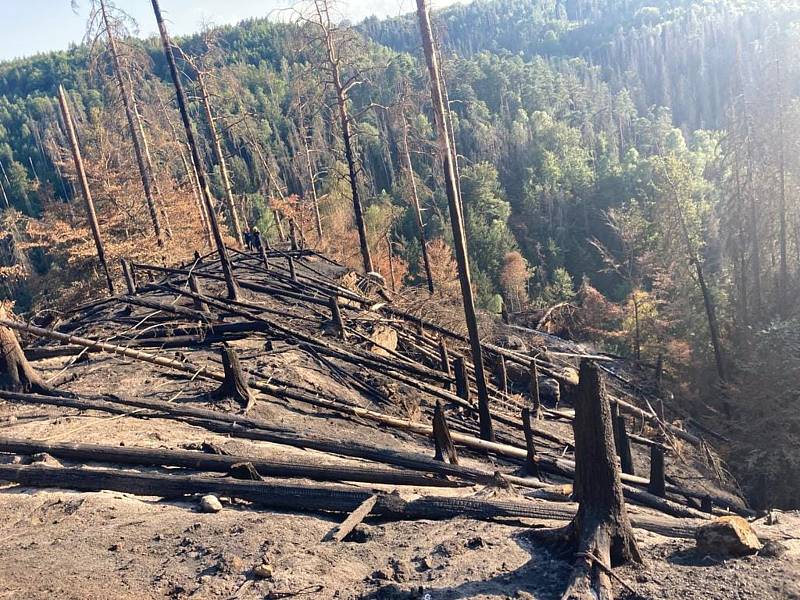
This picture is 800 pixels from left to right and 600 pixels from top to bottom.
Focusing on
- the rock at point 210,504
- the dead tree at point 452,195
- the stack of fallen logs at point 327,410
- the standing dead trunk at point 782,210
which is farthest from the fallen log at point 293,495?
the standing dead trunk at point 782,210

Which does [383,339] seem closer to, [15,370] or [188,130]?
[188,130]

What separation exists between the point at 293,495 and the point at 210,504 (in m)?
Result: 0.74

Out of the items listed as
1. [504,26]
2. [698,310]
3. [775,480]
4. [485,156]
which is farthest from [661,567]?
[504,26]

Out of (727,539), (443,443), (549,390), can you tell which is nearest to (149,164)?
(549,390)

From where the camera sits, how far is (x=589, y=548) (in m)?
4.17

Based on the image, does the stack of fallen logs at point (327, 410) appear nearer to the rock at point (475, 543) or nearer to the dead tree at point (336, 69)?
the rock at point (475, 543)

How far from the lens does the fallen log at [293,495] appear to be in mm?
5273

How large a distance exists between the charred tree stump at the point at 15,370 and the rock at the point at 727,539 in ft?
26.4

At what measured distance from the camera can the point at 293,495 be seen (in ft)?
17.3

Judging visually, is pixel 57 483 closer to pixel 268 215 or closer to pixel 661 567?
pixel 661 567

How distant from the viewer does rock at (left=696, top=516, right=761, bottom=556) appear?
442 cm

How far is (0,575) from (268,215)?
51.1 m

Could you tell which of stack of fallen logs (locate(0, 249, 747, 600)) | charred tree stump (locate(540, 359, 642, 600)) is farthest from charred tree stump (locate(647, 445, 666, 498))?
charred tree stump (locate(540, 359, 642, 600))

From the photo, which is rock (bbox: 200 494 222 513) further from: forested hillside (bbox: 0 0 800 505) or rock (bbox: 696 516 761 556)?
forested hillside (bbox: 0 0 800 505)
